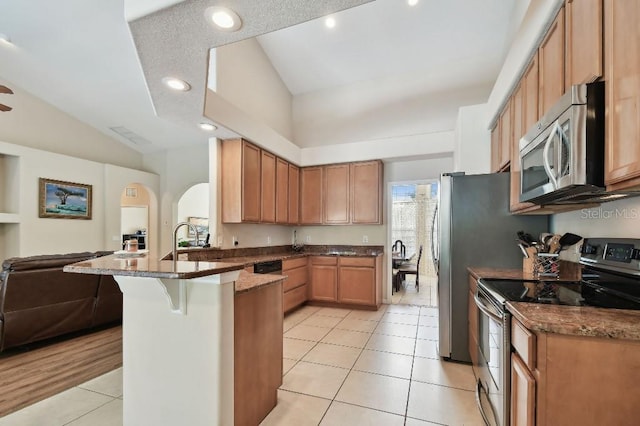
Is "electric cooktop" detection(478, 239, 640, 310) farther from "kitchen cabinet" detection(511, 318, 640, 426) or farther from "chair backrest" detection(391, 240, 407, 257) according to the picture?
"chair backrest" detection(391, 240, 407, 257)

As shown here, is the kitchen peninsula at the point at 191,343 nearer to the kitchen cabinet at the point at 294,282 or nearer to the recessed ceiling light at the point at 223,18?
the recessed ceiling light at the point at 223,18

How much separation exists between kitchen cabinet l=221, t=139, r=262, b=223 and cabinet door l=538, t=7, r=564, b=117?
126 inches

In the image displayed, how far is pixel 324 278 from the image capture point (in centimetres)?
499

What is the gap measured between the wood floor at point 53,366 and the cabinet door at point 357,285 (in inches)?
119

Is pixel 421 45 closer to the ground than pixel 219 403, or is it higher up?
higher up

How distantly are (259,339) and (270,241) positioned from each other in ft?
10.7

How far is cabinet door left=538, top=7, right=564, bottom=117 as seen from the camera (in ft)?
5.59

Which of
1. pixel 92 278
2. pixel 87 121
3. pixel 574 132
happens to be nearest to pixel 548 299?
pixel 574 132

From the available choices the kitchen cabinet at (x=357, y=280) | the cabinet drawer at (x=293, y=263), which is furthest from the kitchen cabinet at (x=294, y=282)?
the kitchen cabinet at (x=357, y=280)

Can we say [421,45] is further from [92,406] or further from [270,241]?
[92,406]

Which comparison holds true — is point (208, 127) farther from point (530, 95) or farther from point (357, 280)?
point (530, 95)

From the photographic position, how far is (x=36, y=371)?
2.66m

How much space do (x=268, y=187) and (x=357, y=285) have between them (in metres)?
2.09

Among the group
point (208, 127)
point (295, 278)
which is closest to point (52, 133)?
point (208, 127)
